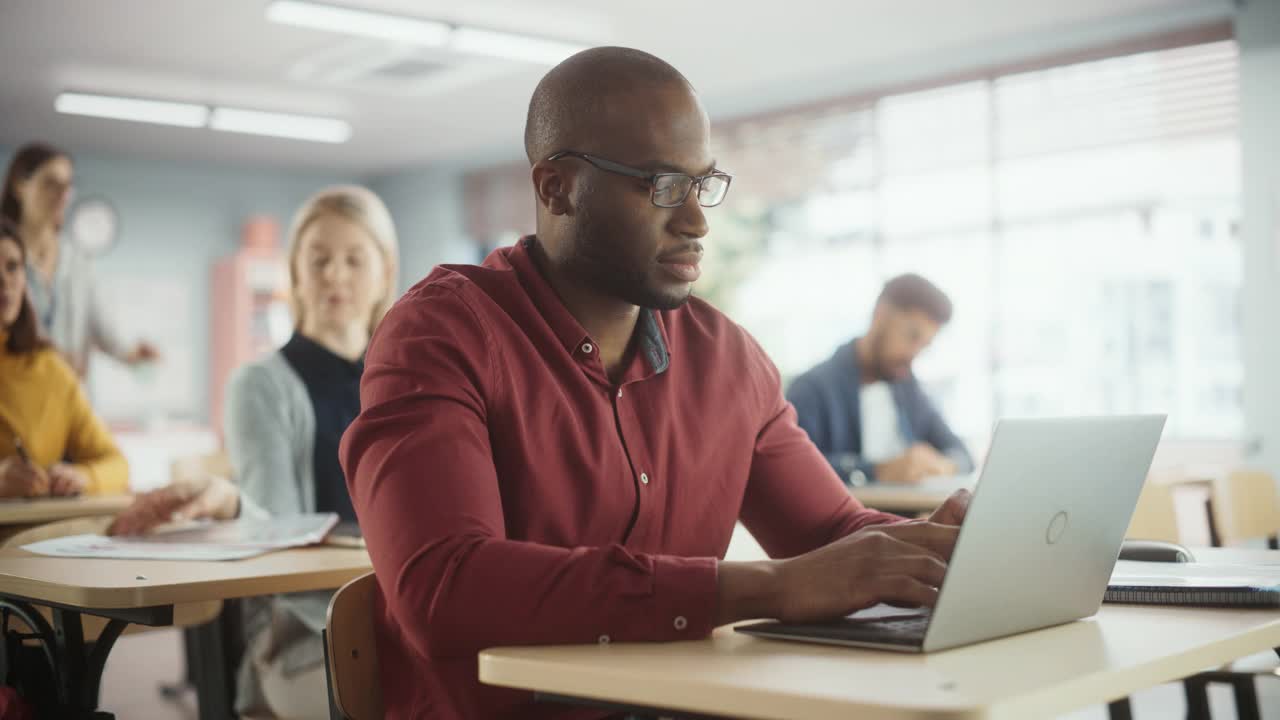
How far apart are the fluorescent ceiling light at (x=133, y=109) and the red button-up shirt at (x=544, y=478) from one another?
7.20 metres

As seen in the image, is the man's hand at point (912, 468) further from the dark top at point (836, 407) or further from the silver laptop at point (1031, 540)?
the silver laptop at point (1031, 540)

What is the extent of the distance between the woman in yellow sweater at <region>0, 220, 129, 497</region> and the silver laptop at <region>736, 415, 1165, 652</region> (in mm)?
3192

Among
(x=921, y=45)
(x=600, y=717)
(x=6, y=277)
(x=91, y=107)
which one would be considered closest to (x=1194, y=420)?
(x=921, y=45)

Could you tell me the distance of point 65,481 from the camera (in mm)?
3627

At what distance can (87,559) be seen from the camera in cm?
197

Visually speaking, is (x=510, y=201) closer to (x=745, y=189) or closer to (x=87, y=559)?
(x=745, y=189)

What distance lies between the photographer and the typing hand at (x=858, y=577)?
43.7 inches

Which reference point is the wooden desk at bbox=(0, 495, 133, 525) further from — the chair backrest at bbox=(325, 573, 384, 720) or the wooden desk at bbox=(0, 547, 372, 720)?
the chair backrest at bbox=(325, 573, 384, 720)

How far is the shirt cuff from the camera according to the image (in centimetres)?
113

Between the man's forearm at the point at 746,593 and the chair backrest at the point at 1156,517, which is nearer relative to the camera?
the man's forearm at the point at 746,593

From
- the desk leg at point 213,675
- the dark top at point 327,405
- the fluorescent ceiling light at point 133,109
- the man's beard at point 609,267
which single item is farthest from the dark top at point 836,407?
the fluorescent ceiling light at point 133,109

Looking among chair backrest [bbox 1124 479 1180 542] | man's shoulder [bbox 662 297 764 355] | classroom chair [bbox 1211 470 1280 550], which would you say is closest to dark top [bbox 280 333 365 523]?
man's shoulder [bbox 662 297 764 355]

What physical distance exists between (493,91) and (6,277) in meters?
4.42

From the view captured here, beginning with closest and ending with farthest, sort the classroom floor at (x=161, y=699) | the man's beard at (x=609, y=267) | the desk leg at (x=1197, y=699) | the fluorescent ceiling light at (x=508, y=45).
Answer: the man's beard at (x=609, y=267) → the desk leg at (x=1197, y=699) → the classroom floor at (x=161, y=699) → the fluorescent ceiling light at (x=508, y=45)
